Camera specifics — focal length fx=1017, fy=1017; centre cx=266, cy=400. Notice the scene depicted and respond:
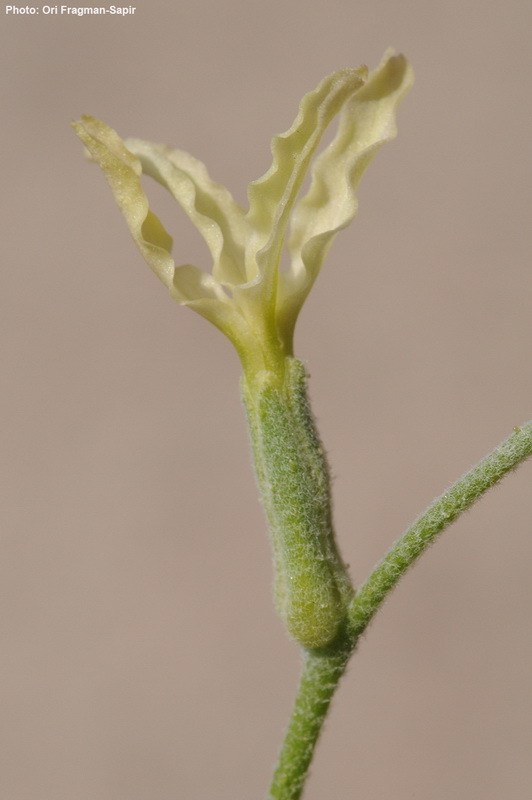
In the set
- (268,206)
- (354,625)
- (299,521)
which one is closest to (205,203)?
(268,206)

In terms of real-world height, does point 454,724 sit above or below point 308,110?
below

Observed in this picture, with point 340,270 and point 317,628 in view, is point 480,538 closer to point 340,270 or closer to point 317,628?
point 340,270

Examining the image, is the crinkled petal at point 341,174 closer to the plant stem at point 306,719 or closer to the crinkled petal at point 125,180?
the crinkled petal at point 125,180

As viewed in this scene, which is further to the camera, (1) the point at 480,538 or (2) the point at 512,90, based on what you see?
(2) the point at 512,90

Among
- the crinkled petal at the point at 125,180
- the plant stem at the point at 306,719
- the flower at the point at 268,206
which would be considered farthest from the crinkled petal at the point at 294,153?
the plant stem at the point at 306,719

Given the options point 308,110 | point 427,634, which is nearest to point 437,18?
point 427,634

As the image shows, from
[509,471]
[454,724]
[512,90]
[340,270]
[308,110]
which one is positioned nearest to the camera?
[509,471]

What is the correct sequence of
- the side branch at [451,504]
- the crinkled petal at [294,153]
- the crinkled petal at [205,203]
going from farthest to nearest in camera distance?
the crinkled petal at [205,203]
the crinkled petal at [294,153]
the side branch at [451,504]
